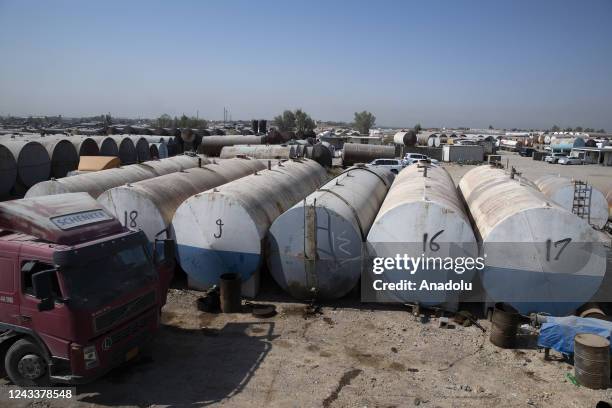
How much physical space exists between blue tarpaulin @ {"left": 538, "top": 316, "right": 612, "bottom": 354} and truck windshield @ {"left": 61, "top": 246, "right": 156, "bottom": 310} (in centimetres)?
724

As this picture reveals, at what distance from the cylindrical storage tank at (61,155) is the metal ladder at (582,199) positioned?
25.8m

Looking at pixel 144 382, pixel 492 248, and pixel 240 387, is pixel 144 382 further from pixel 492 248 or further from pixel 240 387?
pixel 492 248

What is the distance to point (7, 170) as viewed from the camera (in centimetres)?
2128

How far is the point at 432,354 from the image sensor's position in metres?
8.31

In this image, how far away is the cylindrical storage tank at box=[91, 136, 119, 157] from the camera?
1147 inches

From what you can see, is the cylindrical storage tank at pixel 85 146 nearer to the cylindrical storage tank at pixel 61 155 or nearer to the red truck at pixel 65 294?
the cylindrical storage tank at pixel 61 155

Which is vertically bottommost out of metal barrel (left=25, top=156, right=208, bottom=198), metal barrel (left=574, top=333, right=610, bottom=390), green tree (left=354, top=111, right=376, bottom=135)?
metal barrel (left=574, top=333, right=610, bottom=390)

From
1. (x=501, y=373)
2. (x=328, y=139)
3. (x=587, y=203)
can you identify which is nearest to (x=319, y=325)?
(x=501, y=373)

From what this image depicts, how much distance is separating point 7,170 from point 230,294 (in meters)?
17.5

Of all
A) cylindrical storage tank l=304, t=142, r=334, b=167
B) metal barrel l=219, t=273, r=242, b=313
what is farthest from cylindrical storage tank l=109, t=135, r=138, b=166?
metal barrel l=219, t=273, r=242, b=313

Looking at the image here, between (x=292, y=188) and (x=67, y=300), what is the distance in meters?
8.81

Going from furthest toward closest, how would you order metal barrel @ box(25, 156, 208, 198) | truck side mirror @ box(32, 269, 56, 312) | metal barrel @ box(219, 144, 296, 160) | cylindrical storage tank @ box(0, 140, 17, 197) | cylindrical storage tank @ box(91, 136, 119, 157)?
cylindrical storage tank @ box(91, 136, 119, 157) → metal barrel @ box(219, 144, 296, 160) → cylindrical storage tank @ box(0, 140, 17, 197) → metal barrel @ box(25, 156, 208, 198) → truck side mirror @ box(32, 269, 56, 312)

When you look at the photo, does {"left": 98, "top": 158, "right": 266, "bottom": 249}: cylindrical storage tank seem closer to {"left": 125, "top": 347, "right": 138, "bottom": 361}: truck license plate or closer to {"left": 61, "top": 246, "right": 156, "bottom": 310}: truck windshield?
{"left": 61, "top": 246, "right": 156, "bottom": 310}: truck windshield

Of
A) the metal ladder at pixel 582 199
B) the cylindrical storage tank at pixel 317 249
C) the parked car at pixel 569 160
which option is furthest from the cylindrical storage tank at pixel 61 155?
the parked car at pixel 569 160
